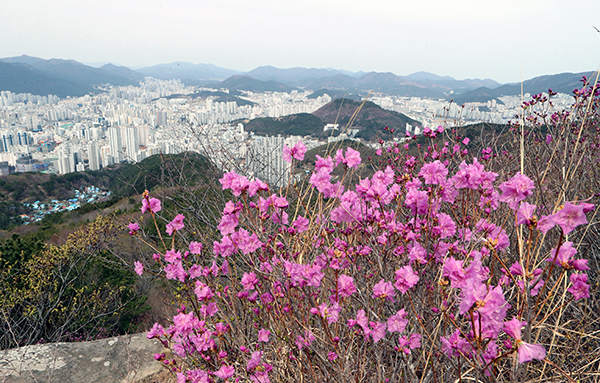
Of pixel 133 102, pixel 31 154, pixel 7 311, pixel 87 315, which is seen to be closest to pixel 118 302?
pixel 87 315

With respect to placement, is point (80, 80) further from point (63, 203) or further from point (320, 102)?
point (63, 203)

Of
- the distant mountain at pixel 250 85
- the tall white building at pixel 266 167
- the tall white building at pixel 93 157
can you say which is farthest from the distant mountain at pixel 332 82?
the tall white building at pixel 266 167

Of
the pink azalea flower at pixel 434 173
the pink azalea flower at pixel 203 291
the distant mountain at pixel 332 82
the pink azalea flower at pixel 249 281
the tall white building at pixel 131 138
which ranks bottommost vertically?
the tall white building at pixel 131 138

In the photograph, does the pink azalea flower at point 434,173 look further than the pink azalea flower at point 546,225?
Yes

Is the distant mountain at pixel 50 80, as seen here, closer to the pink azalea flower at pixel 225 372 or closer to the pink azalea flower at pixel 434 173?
the pink azalea flower at pixel 225 372

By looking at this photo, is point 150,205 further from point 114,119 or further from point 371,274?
point 114,119

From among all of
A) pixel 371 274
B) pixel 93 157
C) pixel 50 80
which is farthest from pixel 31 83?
pixel 371 274
